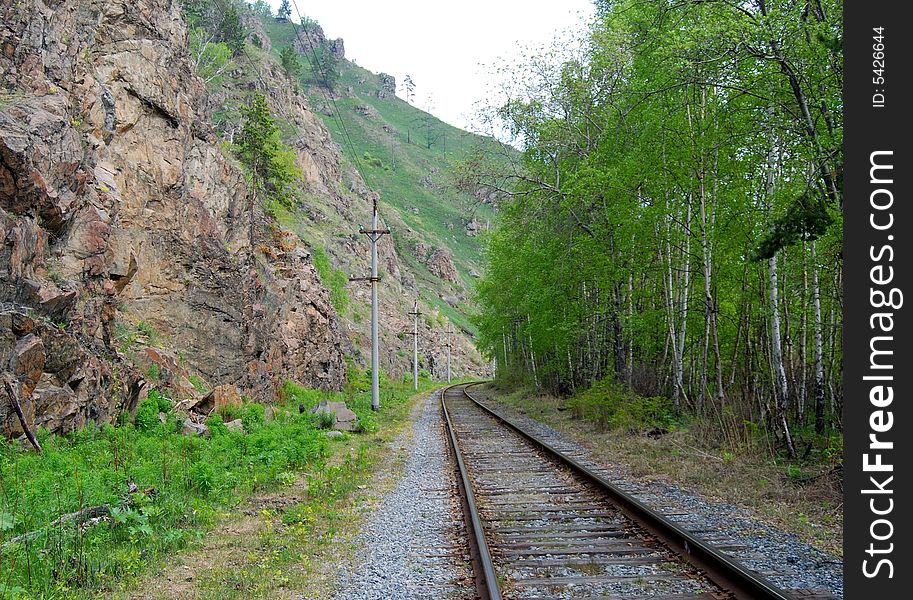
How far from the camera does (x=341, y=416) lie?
16.8 m

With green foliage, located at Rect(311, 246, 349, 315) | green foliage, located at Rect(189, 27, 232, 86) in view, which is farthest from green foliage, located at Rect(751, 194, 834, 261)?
green foliage, located at Rect(189, 27, 232, 86)

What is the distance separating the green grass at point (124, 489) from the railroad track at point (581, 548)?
10.3 feet

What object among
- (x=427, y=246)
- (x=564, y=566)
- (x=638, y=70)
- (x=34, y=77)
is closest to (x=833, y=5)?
(x=638, y=70)

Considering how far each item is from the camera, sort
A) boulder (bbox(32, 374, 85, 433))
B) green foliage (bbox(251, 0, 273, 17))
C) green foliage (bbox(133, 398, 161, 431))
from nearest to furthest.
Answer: boulder (bbox(32, 374, 85, 433))
green foliage (bbox(133, 398, 161, 431))
green foliage (bbox(251, 0, 273, 17))

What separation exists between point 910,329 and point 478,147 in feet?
45.8

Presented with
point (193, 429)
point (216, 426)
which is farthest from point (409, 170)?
point (193, 429)

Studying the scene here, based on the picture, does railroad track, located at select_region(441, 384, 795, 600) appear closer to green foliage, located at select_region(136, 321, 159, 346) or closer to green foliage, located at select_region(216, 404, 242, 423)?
green foliage, located at select_region(216, 404, 242, 423)

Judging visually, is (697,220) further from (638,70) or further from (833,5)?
(833,5)

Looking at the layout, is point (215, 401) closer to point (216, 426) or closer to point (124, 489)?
point (216, 426)

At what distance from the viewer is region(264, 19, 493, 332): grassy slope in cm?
8631

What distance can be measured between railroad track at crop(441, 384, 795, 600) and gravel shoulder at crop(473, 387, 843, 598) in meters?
0.38

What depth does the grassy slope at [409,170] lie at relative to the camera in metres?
86.3

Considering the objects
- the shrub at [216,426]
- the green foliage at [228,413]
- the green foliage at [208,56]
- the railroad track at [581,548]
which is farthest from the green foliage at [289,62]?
the railroad track at [581,548]

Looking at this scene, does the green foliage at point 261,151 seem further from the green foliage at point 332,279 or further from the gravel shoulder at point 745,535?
the gravel shoulder at point 745,535
